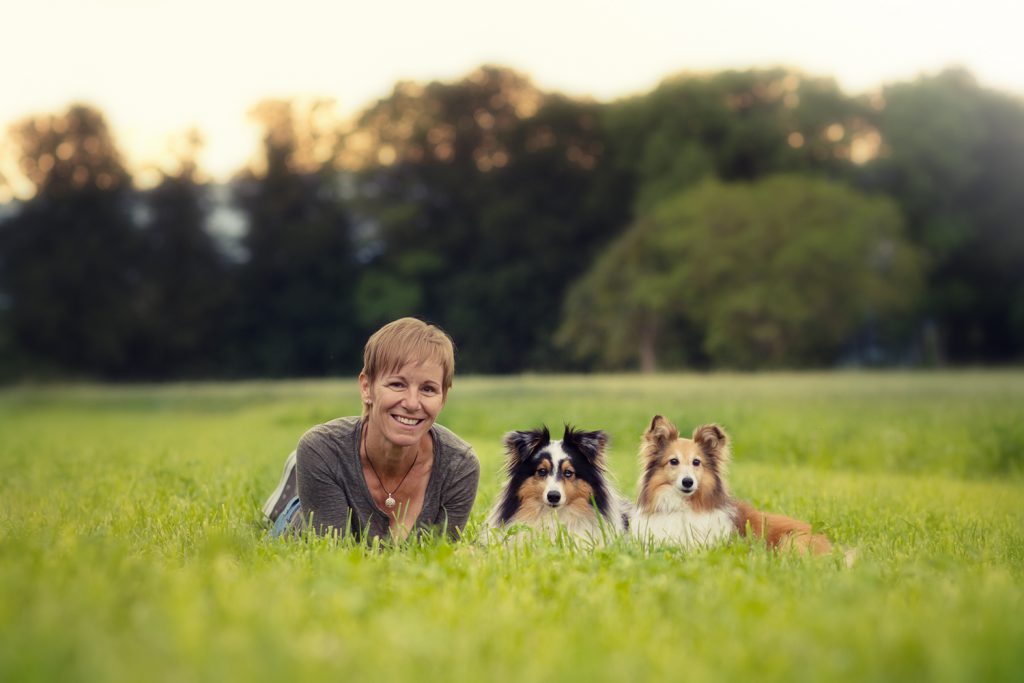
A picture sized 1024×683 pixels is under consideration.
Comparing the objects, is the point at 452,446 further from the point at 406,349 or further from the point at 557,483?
the point at 406,349

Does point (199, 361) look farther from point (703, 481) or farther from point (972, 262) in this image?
point (703, 481)

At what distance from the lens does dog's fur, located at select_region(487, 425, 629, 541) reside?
5816mm

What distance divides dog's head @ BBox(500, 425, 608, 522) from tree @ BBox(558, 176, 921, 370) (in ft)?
101

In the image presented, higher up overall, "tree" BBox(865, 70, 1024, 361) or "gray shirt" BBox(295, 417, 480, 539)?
"tree" BBox(865, 70, 1024, 361)

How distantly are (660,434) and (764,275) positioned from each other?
32.3 metres

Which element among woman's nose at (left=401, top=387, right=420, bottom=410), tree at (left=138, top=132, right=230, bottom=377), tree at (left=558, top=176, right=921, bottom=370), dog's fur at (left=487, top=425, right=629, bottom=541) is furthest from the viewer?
tree at (left=138, top=132, right=230, bottom=377)

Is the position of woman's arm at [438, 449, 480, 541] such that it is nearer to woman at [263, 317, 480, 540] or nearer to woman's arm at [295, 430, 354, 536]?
woman at [263, 317, 480, 540]

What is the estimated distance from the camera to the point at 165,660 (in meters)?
2.72

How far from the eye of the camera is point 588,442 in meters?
5.86

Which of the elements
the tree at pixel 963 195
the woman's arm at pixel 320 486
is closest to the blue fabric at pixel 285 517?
the woman's arm at pixel 320 486

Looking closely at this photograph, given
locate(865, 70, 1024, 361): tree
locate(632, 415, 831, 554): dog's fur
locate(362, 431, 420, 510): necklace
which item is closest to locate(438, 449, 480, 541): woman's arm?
locate(362, 431, 420, 510): necklace

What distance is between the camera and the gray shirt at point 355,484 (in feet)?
17.5

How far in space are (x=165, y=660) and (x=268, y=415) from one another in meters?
21.6

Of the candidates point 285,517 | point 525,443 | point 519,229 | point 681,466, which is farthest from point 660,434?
point 519,229
